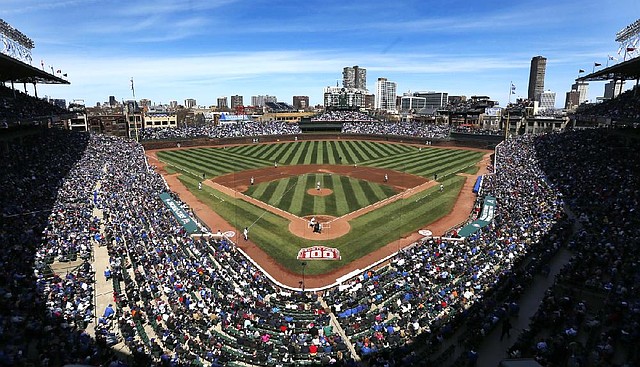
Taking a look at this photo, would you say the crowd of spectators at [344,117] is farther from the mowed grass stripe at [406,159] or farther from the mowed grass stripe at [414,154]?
the mowed grass stripe at [406,159]

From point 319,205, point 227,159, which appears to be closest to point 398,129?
point 227,159

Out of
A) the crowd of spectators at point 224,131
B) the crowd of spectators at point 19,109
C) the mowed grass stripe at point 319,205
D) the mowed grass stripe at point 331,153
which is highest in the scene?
the crowd of spectators at point 19,109

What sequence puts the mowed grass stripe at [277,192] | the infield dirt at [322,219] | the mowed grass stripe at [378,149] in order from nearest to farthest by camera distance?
the infield dirt at [322,219], the mowed grass stripe at [277,192], the mowed grass stripe at [378,149]

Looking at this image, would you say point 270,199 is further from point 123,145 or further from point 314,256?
point 123,145

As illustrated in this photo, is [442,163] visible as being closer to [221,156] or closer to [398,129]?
[398,129]

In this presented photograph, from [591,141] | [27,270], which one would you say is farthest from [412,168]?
[27,270]

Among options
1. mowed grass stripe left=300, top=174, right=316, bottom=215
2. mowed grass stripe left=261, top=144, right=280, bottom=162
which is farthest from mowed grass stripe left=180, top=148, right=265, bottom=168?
Answer: mowed grass stripe left=300, top=174, right=316, bottom=215

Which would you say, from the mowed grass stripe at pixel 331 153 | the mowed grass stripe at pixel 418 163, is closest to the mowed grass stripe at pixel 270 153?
the mowed grass stripe at pixel 331 153
